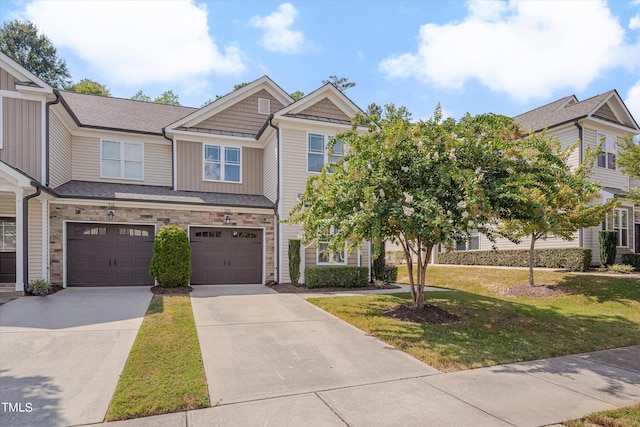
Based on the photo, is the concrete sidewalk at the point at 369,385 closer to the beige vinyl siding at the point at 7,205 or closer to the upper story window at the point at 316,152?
the upper story window at the point at 316,152

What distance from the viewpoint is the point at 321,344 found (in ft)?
22.1

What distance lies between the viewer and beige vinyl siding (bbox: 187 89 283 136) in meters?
15.6

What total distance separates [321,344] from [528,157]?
612 centimetres

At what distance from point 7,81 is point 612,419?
53.1ft

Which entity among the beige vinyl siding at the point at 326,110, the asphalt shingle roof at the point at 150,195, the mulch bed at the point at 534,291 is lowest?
the mulch bed at the point at 534,291

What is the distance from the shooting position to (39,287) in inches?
416

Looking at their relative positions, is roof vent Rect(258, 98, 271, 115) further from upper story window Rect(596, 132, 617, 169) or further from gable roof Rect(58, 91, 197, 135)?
upper story window Rect(596, 132, 617, 169)

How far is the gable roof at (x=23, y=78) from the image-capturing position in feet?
38.1

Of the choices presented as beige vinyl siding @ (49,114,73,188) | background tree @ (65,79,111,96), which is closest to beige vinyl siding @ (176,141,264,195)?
beige vinyl siding @ (49,114,73,188)

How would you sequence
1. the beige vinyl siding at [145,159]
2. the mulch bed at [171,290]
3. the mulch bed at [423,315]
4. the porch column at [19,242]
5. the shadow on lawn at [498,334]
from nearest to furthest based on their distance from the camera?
the shadow on lawn at [498,334], the mulch bed at [423,315], the porch column at [19,242], the mulch bed at [171,290], the beige vinyl siding at [145,159]

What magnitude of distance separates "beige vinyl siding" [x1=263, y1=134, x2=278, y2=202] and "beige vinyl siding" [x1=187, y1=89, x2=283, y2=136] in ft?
4.16

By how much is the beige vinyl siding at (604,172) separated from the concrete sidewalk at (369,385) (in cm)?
1284

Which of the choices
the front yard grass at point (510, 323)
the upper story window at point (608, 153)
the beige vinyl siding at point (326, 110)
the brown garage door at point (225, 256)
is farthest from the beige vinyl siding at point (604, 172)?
the brown garage door at point (225, 256)

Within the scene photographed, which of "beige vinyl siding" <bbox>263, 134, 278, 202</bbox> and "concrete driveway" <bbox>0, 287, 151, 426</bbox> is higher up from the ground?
"beige vinyl siding" <bbox>263, 134, 278, 202</bbox>
